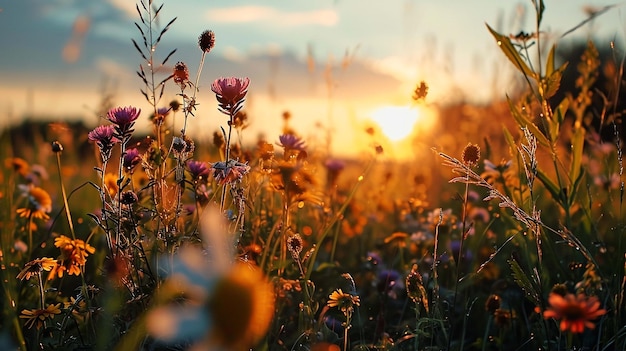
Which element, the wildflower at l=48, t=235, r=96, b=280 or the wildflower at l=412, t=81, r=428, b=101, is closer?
the wildflower at l=48, t=235, r=96, b=280

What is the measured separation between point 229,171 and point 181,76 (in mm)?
343

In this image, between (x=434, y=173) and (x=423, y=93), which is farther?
(x=434, y=173)

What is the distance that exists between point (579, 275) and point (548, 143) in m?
0.37

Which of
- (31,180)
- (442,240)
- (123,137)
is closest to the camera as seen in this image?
(123,137)

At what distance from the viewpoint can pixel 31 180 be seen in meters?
2.89

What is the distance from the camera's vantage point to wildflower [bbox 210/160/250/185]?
1.37m

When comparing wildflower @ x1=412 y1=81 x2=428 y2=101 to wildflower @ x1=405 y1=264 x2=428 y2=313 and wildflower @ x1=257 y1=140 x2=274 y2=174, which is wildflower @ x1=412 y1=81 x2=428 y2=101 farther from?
wildflower @ x1=405 y1=264 x2=428 y2=313

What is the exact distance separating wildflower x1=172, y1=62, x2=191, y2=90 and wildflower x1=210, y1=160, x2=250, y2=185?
0.95ft

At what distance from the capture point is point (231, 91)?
4.67 feet

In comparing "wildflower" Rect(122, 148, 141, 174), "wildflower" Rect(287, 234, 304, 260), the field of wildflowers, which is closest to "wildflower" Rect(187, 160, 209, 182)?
the field of wildflowers

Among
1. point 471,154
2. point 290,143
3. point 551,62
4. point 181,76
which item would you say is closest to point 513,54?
point 551,62

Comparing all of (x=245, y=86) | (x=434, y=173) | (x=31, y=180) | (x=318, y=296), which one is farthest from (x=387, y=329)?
(x=434, y=173)

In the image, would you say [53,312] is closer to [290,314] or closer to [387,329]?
[290,314]

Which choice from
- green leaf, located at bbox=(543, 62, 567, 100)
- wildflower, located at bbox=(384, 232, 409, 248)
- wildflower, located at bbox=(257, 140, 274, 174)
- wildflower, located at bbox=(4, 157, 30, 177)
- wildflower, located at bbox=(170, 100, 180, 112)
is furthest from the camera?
wildflower, located at bbox=(4, 157, 30, 177)
